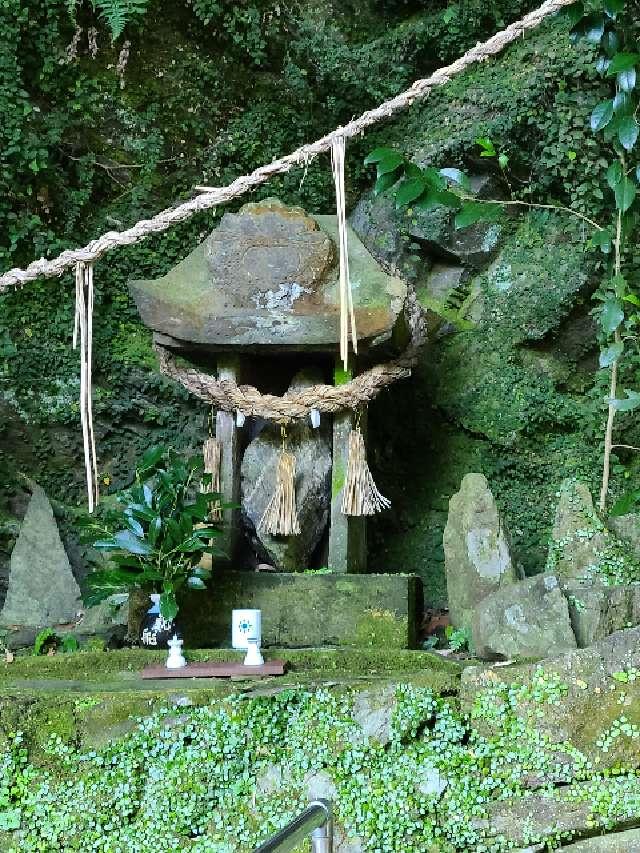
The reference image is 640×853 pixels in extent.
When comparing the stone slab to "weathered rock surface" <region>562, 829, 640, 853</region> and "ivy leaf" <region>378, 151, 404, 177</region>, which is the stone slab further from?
"ivy leaf" <region>378, 151, 404, 177</region>

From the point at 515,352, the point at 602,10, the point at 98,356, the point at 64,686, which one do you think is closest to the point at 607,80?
the point at 602,10

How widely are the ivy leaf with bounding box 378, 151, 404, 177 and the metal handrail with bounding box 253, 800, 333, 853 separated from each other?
3.12 metres

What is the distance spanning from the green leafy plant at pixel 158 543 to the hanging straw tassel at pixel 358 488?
0.75 metres

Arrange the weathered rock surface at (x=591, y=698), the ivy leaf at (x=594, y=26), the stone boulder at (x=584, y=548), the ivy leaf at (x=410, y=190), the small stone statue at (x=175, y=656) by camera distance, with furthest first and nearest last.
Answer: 1. the ivy leaf at (x=594, y=26)
2. the stone boulder at (x=584, y=548)
3. the ivy leaf at (x=410, y=190)
4. the small stone statue at (x=175, y=656)
5. the weathered rock surface at (x=591, y=698)

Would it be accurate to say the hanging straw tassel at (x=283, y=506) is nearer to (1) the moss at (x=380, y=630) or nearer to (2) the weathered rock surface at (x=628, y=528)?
(1) the moss at (x=380, y=630)

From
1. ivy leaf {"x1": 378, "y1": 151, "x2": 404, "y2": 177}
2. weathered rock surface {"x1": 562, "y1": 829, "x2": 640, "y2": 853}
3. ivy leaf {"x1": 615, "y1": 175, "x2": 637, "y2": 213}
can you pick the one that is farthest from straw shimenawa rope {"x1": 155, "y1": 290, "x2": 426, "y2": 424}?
weathered rock surface {"x1": 562, "y1": 829, "x2": 640, "y2": 853}

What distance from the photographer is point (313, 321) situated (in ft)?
15.9

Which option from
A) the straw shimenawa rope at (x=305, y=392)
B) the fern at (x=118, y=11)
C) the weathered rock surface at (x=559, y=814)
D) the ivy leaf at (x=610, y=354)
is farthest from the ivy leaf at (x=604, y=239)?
the fern at (x=118, y=11)

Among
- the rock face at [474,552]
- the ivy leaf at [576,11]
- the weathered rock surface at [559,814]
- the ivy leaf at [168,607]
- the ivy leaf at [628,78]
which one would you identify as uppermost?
the ivy leaf at [576,11]

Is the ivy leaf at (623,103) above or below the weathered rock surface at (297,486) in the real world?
above

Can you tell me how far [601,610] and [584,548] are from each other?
56 cm

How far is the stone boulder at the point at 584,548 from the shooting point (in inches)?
179

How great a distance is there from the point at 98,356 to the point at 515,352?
2.99 m

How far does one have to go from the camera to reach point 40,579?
6156 mm
